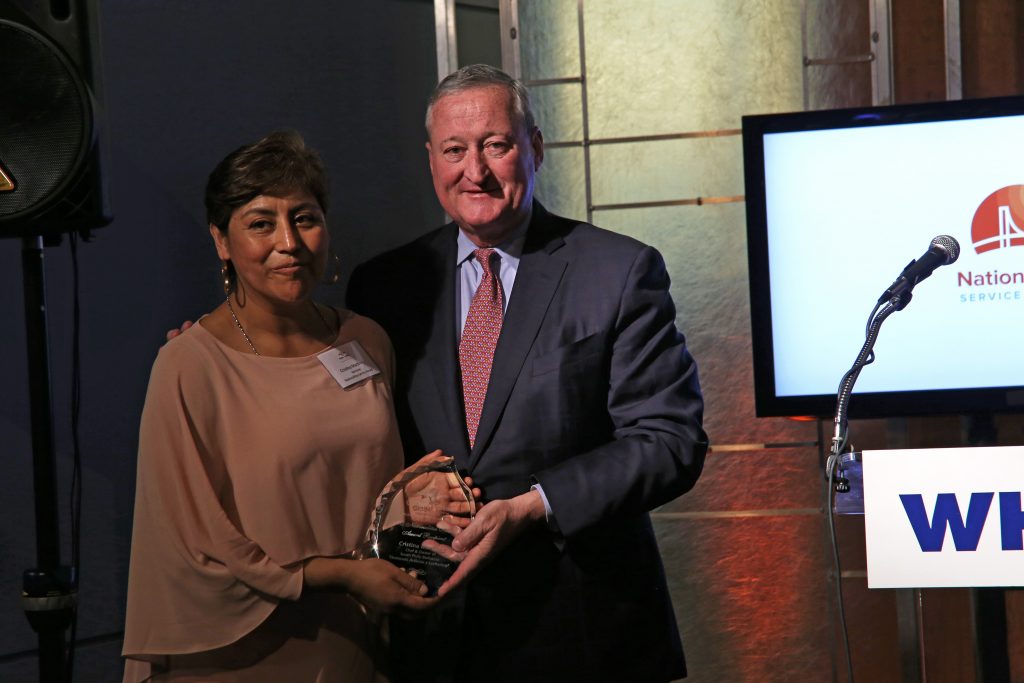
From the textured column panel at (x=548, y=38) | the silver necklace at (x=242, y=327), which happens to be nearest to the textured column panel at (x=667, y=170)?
the textured column panel at (x=548, y=38)

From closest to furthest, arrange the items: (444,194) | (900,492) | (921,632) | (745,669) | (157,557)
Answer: (900,492) → (157,557) → (444,194) → (921,632) → (745,669)

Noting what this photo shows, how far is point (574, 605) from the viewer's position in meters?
2.28

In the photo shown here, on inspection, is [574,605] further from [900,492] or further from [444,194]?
[444,194]

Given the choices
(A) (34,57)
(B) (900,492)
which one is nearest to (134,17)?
(A) (34,57)

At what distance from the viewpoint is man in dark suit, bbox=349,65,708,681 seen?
7.33ft

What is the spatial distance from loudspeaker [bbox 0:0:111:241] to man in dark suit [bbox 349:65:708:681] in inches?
28.1

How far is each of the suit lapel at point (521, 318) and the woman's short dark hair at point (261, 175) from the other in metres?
0.45

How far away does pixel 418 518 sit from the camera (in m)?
2.17

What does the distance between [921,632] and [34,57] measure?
295 centimetres

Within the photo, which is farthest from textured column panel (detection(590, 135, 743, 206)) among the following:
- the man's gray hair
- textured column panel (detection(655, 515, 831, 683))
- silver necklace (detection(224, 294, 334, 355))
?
silver necklace (detection(224, 294, 334, 355))

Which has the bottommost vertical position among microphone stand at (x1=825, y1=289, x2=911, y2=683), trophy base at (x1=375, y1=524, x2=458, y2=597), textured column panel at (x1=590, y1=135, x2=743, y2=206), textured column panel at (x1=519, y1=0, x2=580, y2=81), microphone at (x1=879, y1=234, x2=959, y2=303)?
trophy base at (x1=375, y1=524, x2=458, y2=597)

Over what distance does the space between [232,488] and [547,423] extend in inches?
24.0

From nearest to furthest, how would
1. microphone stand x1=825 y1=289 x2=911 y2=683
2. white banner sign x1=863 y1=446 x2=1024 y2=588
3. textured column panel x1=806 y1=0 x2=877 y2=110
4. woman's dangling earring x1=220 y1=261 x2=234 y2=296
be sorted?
1. white banner sign x1=863 y1=446 x2=1024 y2=588
2. microphone stand x1=825 y1=289 x2=911 y2=683
3. woman's dangling earring x1=220 y1=261 x2=234 y2=296
4. textured column panel x1=806 y1=0 x2=877 y2=110

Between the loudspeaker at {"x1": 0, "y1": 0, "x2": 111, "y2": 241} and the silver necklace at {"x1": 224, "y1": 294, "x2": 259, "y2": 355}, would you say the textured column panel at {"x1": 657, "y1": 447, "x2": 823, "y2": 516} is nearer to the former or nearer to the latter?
the silver necklace at {"x1": 224, "y1": 294, "x2": 259, "y2": 355}
